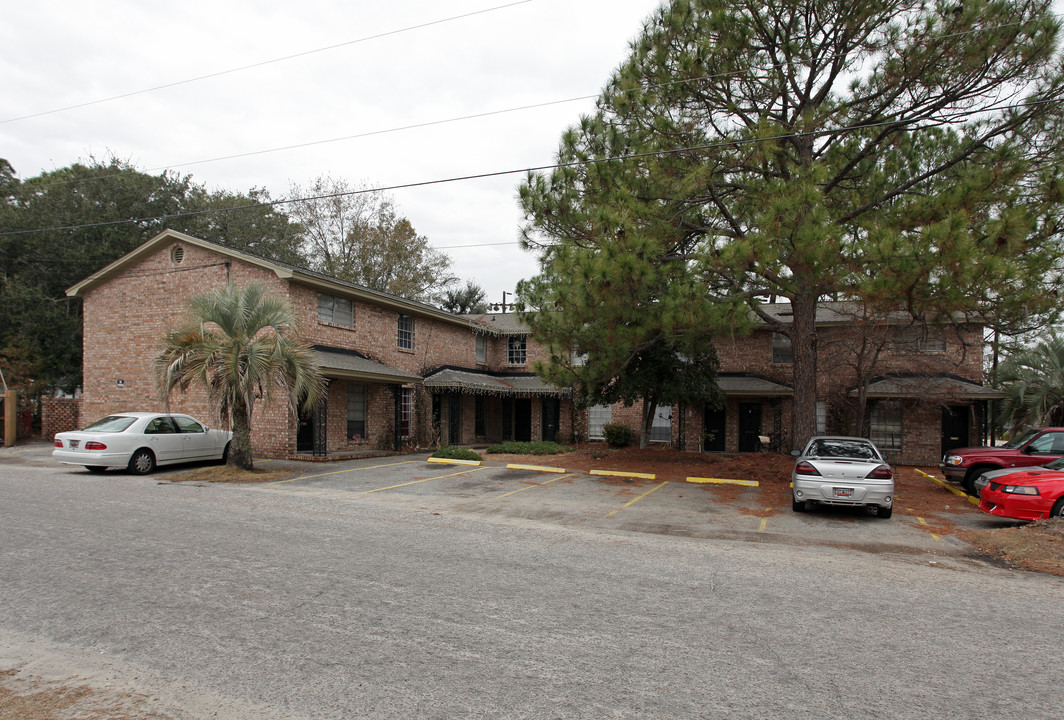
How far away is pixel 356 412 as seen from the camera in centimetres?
2197

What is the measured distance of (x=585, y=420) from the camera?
93.5 ft

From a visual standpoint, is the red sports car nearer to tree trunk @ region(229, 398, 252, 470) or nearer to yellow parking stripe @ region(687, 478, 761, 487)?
yellow parking stripe @ region(687, 478, 761, 487)

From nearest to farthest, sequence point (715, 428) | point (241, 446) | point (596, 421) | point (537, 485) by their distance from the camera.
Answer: point (537, 485)
point (241, 446)
point (715, 428)
point (596, 421)

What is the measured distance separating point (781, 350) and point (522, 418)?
12.4m

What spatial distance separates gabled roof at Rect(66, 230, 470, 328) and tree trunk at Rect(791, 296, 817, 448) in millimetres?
13462

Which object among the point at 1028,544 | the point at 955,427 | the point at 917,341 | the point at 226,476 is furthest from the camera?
the point at 955,427

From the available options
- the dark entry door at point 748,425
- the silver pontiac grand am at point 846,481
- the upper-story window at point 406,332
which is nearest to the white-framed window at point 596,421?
the dark entry door at point 748,425

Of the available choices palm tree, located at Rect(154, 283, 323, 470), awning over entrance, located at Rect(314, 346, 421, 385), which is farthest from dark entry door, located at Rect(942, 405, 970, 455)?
palm tree, located at Rect(154, 283, 323, 470)

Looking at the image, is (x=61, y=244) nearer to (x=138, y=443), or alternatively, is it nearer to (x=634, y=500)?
(x=138, y=443)

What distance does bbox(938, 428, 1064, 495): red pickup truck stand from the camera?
45.3ft

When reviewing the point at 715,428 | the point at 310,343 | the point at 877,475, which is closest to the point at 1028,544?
the point at 877,475

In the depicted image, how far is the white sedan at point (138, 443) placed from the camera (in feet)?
49.1

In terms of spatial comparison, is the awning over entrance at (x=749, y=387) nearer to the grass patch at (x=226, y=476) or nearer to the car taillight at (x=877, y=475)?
the car taillight at (x=877, y=475)

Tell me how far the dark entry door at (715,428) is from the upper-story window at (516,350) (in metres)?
10.00
